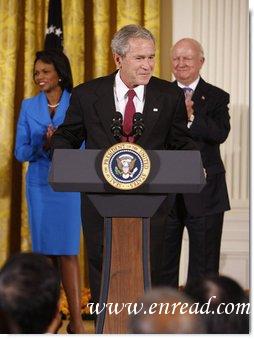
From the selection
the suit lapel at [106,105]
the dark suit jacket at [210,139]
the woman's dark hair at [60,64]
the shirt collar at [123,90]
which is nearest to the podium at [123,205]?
the suit lapel at [106,105]

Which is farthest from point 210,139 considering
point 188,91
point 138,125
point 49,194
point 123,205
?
point 123,205

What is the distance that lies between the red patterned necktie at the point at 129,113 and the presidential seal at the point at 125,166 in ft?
1.60

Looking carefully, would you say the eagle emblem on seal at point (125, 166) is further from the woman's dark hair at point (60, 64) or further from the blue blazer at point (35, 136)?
the woman's dark hair at point (60, 64)

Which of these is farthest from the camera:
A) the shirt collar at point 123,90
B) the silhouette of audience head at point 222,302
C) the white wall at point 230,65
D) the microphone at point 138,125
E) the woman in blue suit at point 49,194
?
the white wall at point 230,65

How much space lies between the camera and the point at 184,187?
3.44m

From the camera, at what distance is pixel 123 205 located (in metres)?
3.52

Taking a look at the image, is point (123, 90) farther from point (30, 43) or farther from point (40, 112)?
point (30, 43)

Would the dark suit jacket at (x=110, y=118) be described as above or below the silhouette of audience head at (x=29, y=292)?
above

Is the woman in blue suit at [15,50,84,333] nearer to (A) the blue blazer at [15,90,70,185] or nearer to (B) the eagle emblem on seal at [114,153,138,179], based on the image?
(A) the blue blazer at [15,90,70,185]

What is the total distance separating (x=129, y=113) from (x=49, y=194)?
107cm

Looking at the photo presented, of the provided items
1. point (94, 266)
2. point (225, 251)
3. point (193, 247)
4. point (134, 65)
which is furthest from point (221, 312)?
point (225, 251)

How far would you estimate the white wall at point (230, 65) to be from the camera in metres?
5.50

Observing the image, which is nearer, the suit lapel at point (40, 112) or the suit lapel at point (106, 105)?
the suit lapel at point (106, 105)

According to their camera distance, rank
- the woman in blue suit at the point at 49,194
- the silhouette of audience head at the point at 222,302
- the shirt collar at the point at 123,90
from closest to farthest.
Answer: the silhouette of audience head at the point at 222,302 < the shirt collar at the point at 123,90 < the woman in blue suit at the point at 49,194
